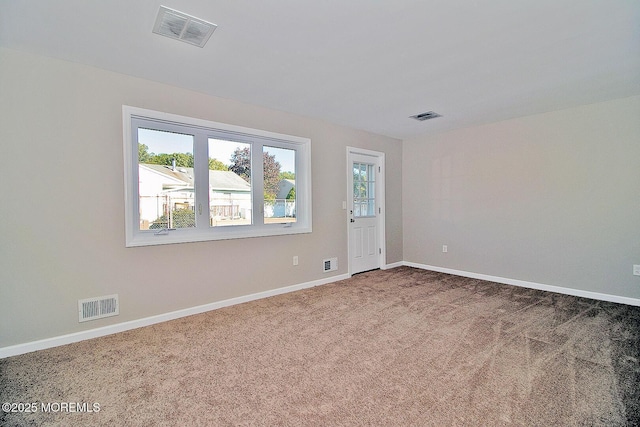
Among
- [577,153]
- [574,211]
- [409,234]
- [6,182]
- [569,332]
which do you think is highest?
[577,153]

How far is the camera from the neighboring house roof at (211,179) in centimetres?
307

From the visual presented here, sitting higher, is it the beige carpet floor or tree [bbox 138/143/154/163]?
tree [bbox 138/143/154/163]

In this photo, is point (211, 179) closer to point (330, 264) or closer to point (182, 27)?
point (182, 27)

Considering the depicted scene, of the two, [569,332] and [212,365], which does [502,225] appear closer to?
[569,332]

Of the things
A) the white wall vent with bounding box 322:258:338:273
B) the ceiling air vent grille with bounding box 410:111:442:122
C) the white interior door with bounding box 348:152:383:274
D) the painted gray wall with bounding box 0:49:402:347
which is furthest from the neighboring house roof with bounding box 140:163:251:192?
the ceiling air vent grille with bounding box 410:111:442:122

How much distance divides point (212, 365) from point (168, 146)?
7.38ft

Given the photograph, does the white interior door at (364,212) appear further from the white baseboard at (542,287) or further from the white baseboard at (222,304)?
the white baseboard at (542,287)

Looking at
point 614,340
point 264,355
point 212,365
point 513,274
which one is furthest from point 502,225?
point 212,365

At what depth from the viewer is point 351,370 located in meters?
2.09

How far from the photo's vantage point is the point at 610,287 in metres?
3.52

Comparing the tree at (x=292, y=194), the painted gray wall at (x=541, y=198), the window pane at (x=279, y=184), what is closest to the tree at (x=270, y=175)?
the window pane at (x=279, y=184)

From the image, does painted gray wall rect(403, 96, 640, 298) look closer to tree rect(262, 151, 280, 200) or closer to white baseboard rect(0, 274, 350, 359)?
tree rect(262, 151, 280, 200)

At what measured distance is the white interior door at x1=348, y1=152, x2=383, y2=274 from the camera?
4801 millimetres

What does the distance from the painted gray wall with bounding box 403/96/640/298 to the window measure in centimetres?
253
